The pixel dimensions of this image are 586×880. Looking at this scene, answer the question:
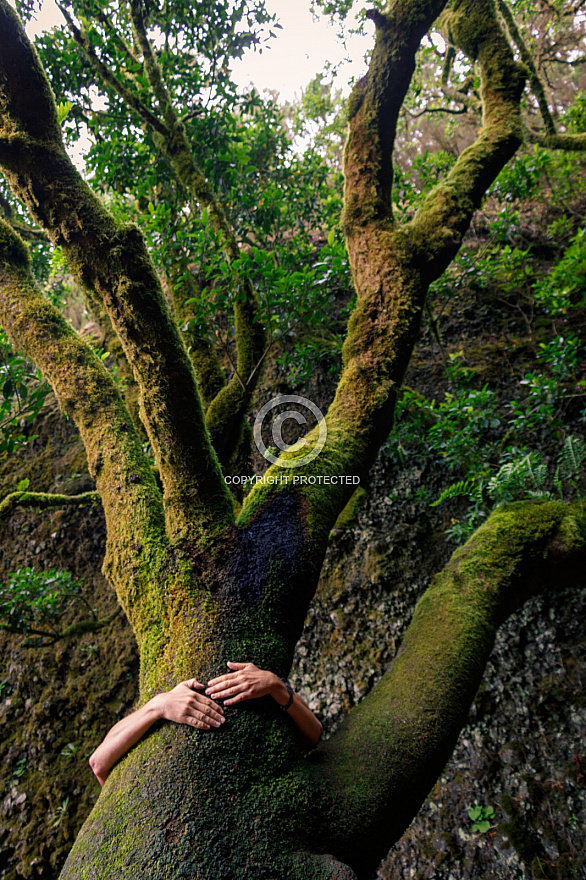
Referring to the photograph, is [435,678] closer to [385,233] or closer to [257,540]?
[257,540]

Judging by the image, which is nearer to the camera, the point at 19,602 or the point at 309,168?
the point at 19,602

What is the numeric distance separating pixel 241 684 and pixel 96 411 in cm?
164

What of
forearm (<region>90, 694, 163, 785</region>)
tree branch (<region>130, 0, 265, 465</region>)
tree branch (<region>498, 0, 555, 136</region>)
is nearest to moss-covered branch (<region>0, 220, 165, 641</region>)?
forearm (<region>90, 694, 163, 785</region>)

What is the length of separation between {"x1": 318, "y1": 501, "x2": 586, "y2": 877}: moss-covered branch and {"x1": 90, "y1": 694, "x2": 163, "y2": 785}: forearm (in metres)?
0.67

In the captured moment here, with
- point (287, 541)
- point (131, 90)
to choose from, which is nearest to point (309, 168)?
point (131, 90)

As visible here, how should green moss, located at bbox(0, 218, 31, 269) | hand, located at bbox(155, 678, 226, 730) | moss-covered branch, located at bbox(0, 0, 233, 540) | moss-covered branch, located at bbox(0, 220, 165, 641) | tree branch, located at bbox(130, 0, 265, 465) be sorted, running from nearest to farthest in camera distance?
hand, located at bbox(155, 678, 226, 730), moss-covered branch, located at bbox(0, 0, 233, 540), moss-covered branch, located at bbox(0, 220, 165, 641), green moss, located at bbox(0, 218, 31, 269), tree branch, located at bbox(130, 0, 265, 465)

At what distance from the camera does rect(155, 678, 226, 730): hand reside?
146cm

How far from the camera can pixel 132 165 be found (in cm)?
405

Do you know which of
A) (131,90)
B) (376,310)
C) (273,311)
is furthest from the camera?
(131,90)

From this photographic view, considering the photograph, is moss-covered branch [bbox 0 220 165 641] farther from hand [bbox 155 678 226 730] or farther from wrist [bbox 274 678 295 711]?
wrist [bbox 274 678 295 711]

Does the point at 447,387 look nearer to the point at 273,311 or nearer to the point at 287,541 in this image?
the point at 273,311

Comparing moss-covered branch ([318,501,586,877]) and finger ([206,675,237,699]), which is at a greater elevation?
finger ([206,675,237,699])

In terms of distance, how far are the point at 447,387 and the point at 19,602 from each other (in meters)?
4.93

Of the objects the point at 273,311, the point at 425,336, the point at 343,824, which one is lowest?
the point at 343,824
